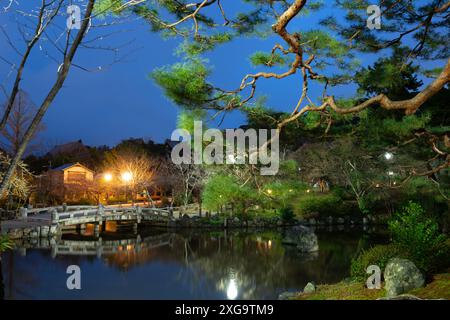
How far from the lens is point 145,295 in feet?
30.6

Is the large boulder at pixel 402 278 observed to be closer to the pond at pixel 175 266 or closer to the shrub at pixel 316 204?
the pond at pixel 175 266

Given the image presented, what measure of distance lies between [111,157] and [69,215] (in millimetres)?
9503

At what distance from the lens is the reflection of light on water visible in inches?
360

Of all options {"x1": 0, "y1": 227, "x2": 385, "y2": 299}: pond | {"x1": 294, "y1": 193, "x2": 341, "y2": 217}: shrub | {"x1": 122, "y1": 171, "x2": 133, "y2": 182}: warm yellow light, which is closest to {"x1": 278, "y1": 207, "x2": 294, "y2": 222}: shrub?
{"x1": 294, "y1": 193, "x2": 341, "y2": 217}: shrub

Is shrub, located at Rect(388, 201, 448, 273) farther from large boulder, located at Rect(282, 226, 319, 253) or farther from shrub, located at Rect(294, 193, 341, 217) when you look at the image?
shrub, located at Rect(294, 193, 341, 217)

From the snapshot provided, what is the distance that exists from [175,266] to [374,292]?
25.3ft

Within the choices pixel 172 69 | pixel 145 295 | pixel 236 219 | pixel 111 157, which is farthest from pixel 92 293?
pixel 111 157

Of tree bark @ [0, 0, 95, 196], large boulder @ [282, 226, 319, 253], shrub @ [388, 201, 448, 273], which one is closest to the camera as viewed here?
tree bark @ [0, 0, 95, 196]

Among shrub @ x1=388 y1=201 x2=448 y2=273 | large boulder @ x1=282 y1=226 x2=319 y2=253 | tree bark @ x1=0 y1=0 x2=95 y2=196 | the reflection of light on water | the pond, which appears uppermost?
tree bark @ x1=0 y1=0 x2=95 y2=196

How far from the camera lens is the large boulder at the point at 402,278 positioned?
526cm

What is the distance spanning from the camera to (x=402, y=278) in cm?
528

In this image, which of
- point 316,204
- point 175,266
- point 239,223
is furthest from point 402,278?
point 316,204

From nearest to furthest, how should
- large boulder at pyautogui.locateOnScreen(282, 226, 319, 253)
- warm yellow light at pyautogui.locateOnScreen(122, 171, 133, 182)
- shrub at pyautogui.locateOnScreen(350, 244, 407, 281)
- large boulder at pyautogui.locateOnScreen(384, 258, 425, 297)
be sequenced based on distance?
large boulder at pyautogui.locateOnScreen(384, 258, 425, 297), shrub at pyautogui.locateOnScreen(350, 244, 407, 281), large boulder at pyautogui.locateOnScreen(282, 226, 319, 253), warm yellow light at pyautogui.locateOnScreen(122, 171, 133, 182)
